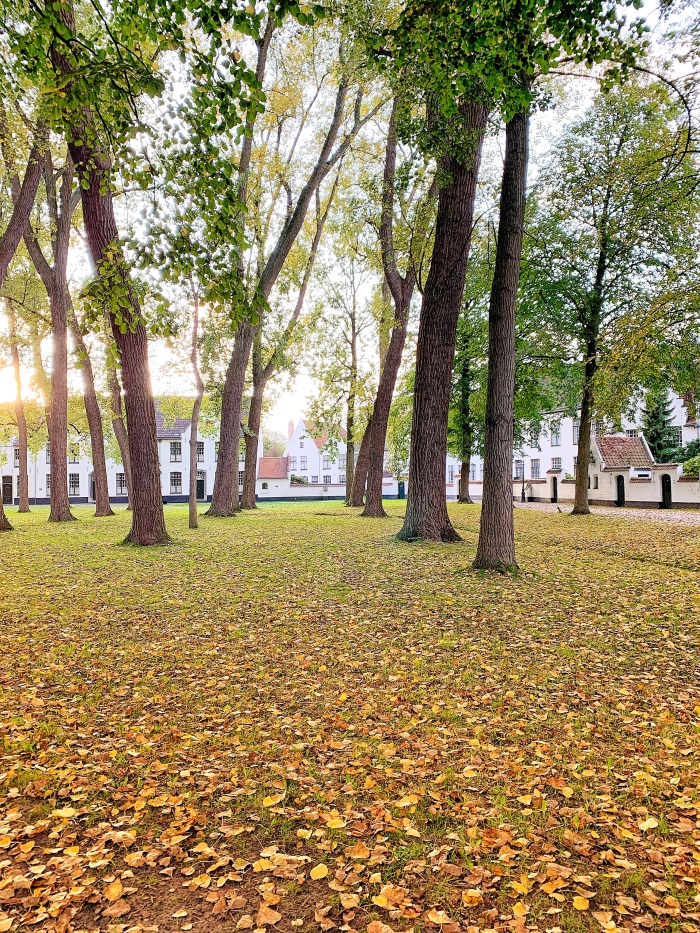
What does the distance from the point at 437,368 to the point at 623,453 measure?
85.1 feet

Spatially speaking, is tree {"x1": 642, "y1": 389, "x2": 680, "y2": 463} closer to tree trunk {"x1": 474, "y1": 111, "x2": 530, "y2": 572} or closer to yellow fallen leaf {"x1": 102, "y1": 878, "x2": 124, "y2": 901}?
tree trunk {"x1": 474, "y1": 111, "x2": 530, "y2": 572}

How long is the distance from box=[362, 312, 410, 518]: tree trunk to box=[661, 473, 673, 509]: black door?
596 inches

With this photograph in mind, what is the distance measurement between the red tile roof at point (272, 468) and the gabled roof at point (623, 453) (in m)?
34.8

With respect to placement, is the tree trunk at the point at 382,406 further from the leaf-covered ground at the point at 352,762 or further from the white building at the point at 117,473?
the white building at the point at 117,473

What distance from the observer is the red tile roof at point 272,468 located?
60969 mm

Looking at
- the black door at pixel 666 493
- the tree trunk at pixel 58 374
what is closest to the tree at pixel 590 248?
the black door at pixel 666 493

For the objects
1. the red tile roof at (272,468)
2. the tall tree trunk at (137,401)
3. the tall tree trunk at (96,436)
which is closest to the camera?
the tall tree trunk at (137,401)

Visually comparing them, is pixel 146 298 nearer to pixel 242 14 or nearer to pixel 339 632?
pixel 242 14

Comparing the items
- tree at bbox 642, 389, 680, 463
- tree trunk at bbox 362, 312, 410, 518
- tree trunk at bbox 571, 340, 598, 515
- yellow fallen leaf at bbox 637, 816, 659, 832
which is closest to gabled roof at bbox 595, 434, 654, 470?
tree at bbox 642, 389, 680, 463

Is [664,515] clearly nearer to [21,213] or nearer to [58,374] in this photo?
[58,374]

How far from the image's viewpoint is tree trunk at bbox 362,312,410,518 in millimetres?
18422

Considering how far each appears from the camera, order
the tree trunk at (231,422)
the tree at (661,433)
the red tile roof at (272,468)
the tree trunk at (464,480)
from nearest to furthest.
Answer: the tree trunk at (231,422) < the tree trunk at (464,480) < the tree at (661,433) < the red tile roof at (272,468)

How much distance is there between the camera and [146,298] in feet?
15.9

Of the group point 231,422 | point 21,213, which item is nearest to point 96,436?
point 231,422
